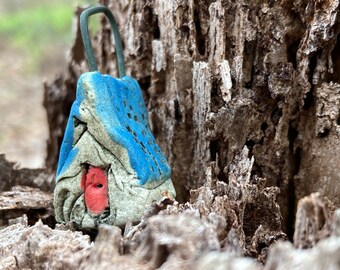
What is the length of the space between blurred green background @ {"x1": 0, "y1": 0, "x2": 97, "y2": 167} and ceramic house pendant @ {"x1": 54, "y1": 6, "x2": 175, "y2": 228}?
357cm

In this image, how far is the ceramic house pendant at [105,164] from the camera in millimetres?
1748

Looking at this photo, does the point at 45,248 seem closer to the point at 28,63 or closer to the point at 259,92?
the point at 259,92

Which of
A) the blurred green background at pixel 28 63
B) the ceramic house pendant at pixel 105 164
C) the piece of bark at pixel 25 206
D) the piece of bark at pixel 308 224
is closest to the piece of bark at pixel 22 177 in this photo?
the piece of bark at pixel 25 206

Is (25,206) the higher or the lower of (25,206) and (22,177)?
the lower

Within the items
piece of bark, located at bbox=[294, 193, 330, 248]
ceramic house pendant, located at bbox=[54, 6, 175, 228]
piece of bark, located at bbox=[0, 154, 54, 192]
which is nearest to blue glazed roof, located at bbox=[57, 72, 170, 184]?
ceramic house pendant, located at bbox=[54, 6, 175, 228]

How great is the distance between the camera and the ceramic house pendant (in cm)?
175

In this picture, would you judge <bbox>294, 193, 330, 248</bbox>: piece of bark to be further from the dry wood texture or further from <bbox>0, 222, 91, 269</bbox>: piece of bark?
<bbox>0, 222, 91, 269</bbox>: piece of bark

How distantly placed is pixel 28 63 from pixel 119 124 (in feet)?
23.0

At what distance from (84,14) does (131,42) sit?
1.47ft

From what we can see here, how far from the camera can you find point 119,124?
1.79 meters

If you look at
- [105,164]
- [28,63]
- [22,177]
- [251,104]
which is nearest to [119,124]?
[105,164]

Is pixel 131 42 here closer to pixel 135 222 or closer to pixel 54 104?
pixel 54 104

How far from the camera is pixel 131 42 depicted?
2371mm

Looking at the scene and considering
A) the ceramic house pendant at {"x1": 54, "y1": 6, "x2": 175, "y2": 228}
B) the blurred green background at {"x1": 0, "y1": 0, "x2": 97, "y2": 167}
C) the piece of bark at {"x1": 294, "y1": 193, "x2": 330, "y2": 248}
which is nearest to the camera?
the piece of bark at {"x1": 294, "y1": 193, "x2": 330, "y2": 248}
